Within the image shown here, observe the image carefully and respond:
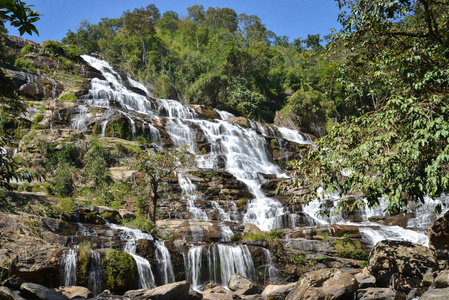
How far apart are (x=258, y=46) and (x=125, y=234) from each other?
45.1 meters

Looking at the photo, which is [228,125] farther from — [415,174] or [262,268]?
[415,174]

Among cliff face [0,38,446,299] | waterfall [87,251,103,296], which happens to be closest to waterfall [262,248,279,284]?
cliff face [0,38,446,299]

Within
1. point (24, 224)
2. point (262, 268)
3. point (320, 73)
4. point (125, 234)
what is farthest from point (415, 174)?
point (320, 73)

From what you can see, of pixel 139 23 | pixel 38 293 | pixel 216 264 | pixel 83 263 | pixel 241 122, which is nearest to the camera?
pixel 38 293

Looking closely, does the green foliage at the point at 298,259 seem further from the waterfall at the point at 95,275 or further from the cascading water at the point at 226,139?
the waterfall at the point at 95,275

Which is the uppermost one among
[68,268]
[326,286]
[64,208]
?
[64,208]

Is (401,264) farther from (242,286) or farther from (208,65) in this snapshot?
(208,65)

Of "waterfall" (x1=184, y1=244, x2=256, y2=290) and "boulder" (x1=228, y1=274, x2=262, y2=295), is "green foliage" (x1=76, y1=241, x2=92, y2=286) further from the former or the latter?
"boulder" (x1=228, y1=274, x2=262, y2=295)

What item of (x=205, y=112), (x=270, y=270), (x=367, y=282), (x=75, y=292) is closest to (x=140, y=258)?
(x=75, y=292)

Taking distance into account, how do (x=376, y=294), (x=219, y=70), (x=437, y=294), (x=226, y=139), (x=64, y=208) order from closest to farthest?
1. (x=437, y=294)
2. (x=376, y=294)
3. (x=64, y=208)
4. (x=226, y=139)
5. (x=219, y=70)

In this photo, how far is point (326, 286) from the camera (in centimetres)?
809

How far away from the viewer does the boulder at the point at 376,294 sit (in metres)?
7.76

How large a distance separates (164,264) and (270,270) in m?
4.23

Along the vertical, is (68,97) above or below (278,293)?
above
